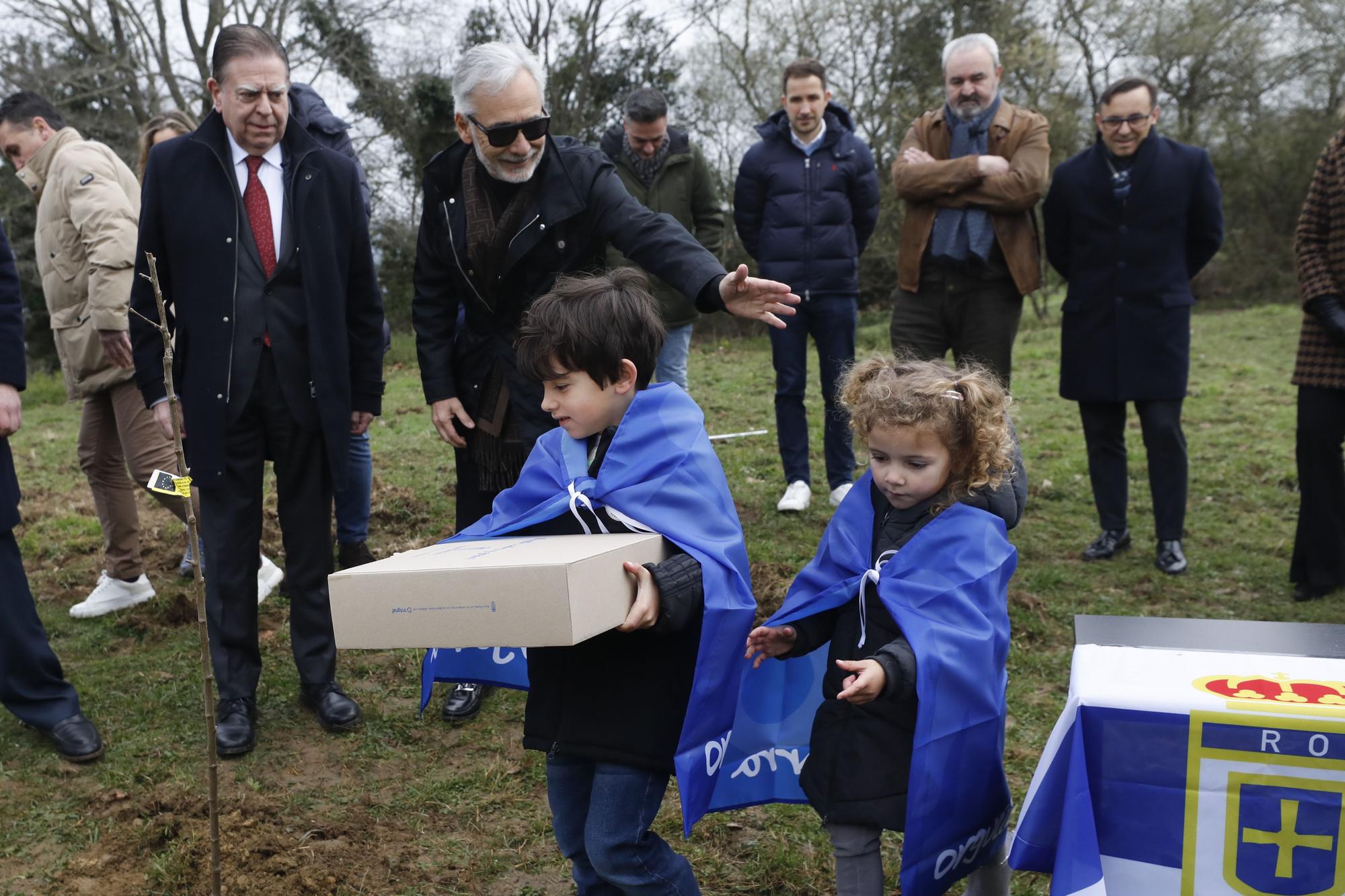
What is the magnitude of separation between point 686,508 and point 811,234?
419 cm

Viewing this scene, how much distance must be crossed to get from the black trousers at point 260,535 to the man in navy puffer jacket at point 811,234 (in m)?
2.93

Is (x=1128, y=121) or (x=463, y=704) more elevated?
(x=1128, y=121)

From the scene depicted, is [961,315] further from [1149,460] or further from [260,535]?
[260,535]

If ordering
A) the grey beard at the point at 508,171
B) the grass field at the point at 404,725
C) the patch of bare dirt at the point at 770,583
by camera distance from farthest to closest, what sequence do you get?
1. the patch of bare dirt at the point at 770,583
2. the grey beard at the point at 508,171
3. the grass field at the point at 404,725

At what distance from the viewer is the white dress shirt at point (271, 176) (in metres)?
3.82

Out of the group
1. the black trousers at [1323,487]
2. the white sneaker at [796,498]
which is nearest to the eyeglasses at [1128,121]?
the black trousers at [1323,487]

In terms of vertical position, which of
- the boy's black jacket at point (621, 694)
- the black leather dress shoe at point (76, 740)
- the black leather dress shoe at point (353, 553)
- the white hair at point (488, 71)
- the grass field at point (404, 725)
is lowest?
the grass field at point (404, 725)

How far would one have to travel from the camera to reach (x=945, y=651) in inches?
89.0

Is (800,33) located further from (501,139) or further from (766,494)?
(501,139)

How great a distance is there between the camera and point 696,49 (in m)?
19.6

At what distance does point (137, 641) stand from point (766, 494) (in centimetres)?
346

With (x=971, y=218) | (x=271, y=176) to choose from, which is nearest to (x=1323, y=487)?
(x=971, y=218)

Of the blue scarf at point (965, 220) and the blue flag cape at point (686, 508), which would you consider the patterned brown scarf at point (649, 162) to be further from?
the blue flag cape at point (686, 508)

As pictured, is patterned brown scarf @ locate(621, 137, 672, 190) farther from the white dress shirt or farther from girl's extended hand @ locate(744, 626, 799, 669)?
girl's extended hand @ locate(744, 626, 799, 669)
